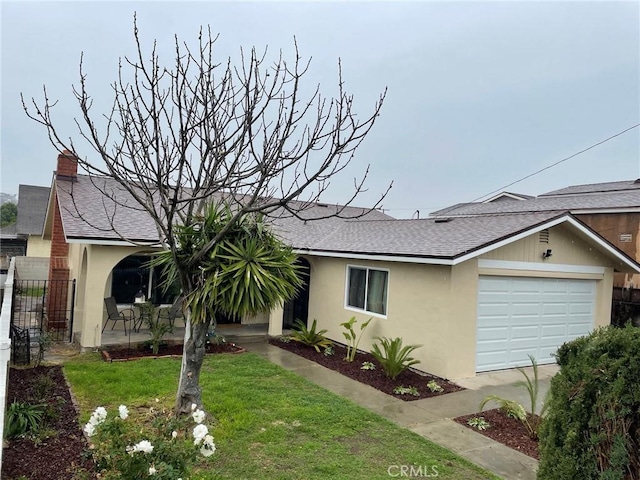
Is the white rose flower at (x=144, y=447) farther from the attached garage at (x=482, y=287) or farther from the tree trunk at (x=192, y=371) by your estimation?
the attached garage at (x=482, y=287)

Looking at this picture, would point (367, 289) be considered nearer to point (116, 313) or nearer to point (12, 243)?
point (116, 313)

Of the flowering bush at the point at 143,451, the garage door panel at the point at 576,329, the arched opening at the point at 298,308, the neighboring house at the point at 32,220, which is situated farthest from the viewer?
the neighboring house at the point at 32,220

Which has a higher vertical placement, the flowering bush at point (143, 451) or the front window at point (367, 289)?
the front window at point (367, 289)

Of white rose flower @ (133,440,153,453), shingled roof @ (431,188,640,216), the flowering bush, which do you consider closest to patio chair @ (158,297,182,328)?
the flowering bush

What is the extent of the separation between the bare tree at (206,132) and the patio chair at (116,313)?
6.00 meters

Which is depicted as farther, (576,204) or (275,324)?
(576,204)

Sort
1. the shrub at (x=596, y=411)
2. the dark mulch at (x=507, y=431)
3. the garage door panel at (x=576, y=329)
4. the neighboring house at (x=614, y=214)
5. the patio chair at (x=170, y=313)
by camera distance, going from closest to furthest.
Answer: the shrub at (x=596, y=411) < the dark mulch at (x=507, y=431) < the garage door panel at (x=576, y=329) < the patio chair at (x=170, y=313) < the neighboring house at (x=614, y=214)

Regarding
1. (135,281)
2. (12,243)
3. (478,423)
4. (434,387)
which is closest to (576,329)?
(434,387)

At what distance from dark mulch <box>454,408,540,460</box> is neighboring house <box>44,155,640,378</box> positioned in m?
2.02

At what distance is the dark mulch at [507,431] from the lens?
5.93 metres

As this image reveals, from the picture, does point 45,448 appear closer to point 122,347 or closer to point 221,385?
point 221,385

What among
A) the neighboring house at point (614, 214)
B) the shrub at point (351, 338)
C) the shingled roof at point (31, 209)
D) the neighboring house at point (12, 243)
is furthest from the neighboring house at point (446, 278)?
the neighboring house at point (12, 243)

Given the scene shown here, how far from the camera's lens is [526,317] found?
1034cm

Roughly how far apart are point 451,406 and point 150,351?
22.4 feet
